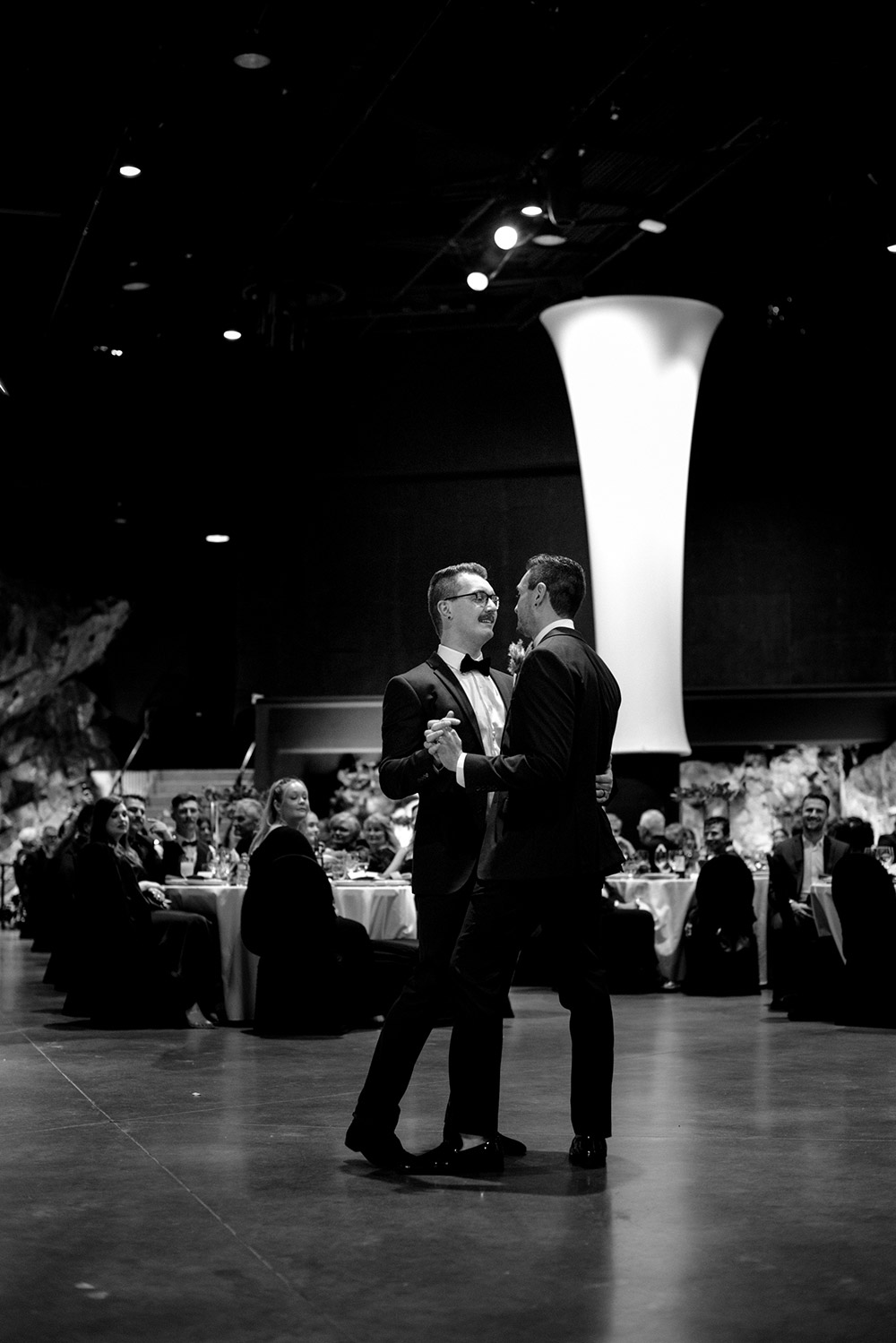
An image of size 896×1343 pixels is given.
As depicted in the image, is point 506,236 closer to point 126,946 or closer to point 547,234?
point 547,234

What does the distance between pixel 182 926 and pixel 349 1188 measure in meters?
3.97


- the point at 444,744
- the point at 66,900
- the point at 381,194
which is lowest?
the point at 66,900

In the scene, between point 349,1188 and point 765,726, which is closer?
point 349,1188

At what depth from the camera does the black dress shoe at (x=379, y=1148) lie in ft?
12.4

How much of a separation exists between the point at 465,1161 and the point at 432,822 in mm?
819

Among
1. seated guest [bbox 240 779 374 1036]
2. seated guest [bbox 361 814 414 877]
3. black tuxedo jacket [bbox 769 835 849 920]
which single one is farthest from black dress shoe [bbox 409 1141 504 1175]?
seated guest [bbox 361 814 414 877]

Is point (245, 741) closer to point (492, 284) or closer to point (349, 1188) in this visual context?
point (492, 284)

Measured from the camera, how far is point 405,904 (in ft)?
27.0

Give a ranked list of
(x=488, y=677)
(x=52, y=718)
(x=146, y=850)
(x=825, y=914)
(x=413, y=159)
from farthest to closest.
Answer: (x=52, y=718) < (x=413, y=159) < (x=146, y=850) < (x=825, y=914) < (x=488, y=677)

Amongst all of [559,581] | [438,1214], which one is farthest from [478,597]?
[438,1214]

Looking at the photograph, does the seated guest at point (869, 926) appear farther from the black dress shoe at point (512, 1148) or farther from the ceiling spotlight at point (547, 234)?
the ceiling spotlight at point (547, 234)

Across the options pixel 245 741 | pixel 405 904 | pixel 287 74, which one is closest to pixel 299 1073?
pixel 405 904

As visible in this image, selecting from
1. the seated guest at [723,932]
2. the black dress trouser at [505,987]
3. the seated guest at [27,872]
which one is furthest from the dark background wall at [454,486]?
the black dress trouser at [505,987]

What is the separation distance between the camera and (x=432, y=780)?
12.6ft
